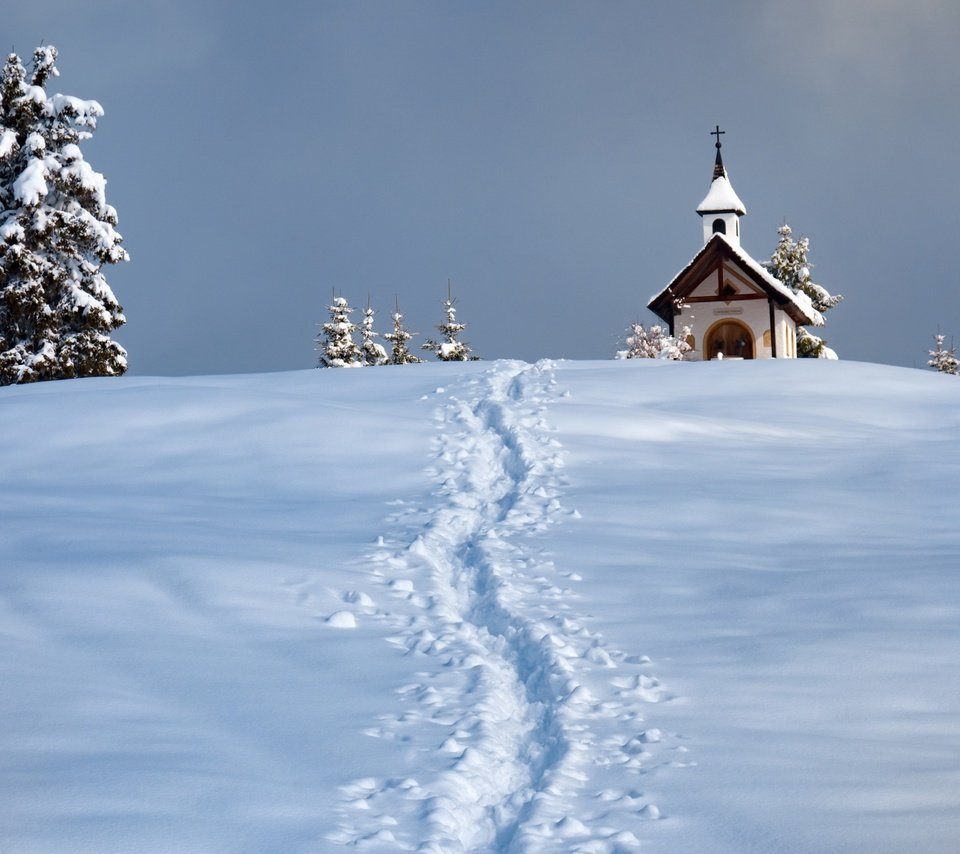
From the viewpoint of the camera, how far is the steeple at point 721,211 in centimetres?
3981

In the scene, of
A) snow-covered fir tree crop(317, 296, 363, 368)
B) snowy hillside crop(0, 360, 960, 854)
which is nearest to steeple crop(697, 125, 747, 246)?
snow-covered fir tree crop(317, 296, 363, 368)

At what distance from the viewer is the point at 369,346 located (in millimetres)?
47969

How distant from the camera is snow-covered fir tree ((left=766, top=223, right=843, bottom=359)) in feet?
144

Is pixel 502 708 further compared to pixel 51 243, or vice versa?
pixel 51 243

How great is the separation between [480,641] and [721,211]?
3590 cm

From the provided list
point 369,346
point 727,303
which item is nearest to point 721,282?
point 727,303

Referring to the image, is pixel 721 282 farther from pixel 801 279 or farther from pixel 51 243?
pixel 51 243

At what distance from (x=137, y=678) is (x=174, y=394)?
10022mm

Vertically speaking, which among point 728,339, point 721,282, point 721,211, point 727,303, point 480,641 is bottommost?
point 480,641

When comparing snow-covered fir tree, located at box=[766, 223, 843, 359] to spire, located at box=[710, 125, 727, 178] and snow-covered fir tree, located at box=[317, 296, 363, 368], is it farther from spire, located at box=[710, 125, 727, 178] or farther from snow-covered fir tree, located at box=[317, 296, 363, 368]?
snow-covered fir tree, located at box=[317, 296, 363, 368]

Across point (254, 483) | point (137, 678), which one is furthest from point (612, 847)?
point (254, 483)

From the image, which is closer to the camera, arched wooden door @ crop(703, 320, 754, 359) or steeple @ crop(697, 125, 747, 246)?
arched wooden door @ crop(703, 320, 754, 359)

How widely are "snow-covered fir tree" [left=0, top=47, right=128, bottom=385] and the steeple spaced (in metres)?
22.7

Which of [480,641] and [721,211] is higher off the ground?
[721,211]
